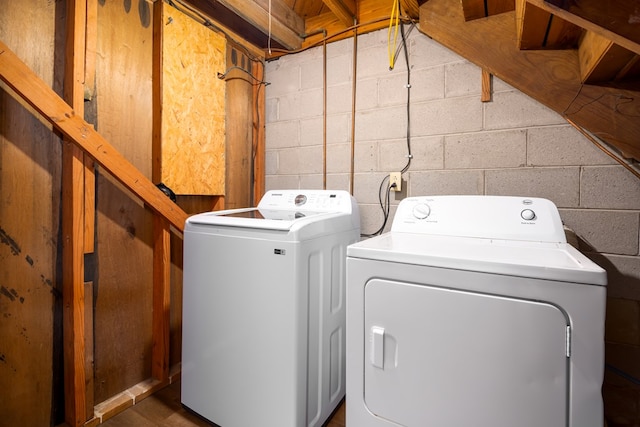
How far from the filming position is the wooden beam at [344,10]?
1.75 metres

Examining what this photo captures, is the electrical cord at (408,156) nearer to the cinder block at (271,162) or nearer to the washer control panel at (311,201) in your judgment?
the washer control panel at (311,201)

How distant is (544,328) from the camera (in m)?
0.76

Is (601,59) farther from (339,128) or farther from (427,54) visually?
(339,128)

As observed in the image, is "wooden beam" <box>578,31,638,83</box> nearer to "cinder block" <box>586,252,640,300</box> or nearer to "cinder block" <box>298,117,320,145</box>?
"cinder block" <box>586,252,640,300</box>

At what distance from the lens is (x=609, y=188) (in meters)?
Answer: 1.39

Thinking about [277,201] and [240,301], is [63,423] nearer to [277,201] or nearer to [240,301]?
[240,301]

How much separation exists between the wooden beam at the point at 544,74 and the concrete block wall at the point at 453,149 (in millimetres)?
70

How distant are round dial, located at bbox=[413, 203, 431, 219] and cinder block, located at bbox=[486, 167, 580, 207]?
46cm

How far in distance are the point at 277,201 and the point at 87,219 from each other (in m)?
0.91

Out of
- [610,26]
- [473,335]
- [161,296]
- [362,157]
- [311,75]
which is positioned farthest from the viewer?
[311,75]

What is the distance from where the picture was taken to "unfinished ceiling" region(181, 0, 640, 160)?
1203 millimetres

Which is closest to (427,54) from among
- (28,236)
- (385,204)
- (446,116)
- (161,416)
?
(446,116)

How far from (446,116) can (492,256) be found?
3.54 feet

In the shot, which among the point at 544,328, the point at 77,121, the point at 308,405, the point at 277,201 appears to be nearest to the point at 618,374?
the point at 544,328
